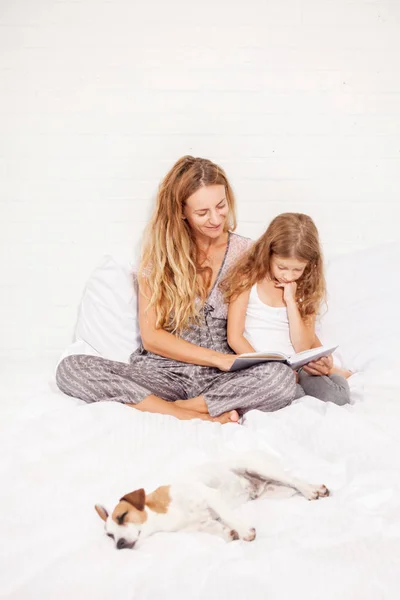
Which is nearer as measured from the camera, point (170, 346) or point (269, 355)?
point (269, 355)

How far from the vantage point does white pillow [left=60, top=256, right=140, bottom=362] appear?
6.43 ft

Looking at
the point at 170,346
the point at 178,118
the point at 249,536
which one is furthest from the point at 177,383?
the point at 178,118

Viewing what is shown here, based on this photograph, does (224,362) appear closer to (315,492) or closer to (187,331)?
(187,331)

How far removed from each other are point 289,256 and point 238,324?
0.82 feet

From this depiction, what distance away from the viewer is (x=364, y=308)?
199cm

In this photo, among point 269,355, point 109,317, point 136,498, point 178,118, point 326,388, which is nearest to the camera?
point 136,498

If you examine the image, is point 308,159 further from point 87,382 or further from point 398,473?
point 398,473

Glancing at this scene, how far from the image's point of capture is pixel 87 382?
1.64 metres

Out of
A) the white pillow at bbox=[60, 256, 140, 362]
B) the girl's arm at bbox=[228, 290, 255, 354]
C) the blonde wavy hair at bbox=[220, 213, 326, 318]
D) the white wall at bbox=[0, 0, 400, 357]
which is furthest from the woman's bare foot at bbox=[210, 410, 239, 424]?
the white wall at bbox=[0, 0, 400, 357]

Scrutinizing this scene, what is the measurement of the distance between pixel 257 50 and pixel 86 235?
2.88ft

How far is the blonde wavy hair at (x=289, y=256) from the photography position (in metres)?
1.73

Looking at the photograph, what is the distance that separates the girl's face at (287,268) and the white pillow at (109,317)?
50 cm

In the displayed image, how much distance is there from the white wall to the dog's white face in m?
1.21

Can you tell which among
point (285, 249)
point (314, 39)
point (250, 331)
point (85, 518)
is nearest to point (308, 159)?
point (314, 39)
